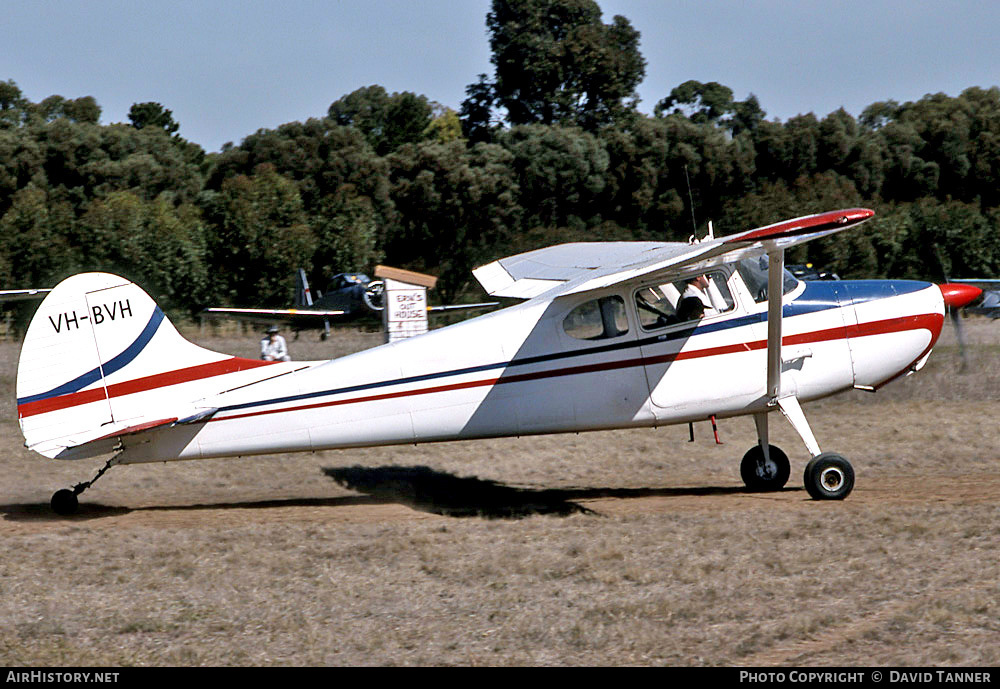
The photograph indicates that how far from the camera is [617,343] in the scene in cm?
932

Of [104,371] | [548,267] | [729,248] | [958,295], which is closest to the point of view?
[729,248]

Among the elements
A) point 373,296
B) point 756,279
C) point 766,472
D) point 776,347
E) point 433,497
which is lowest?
point 766,472

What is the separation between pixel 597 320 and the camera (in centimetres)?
932

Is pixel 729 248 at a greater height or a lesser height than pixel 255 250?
lesser

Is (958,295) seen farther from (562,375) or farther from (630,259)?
(562,375)

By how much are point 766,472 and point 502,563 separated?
3.88 metres

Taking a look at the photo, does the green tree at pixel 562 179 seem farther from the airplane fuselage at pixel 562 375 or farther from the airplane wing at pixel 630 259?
the airplane fuselage at pixel 562 375

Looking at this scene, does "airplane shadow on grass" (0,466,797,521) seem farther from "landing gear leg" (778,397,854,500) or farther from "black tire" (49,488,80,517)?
"landing gear leg" (778,397,854,500)

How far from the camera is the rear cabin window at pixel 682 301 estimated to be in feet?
30.8

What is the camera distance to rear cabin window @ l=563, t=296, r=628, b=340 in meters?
9.30

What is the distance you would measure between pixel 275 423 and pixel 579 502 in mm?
3145

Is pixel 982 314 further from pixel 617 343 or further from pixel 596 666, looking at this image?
pixel 596 666

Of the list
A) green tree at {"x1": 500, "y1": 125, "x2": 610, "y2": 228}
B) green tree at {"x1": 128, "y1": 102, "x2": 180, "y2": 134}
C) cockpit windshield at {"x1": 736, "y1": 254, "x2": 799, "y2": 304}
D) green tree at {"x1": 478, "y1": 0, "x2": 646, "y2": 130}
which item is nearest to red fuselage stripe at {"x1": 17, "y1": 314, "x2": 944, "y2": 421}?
cockpit windshield at {"x1": 736, "y1": 254, "x2": 799, "y2": 304}

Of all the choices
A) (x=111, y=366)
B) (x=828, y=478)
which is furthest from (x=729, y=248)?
(x=111, y=366)
